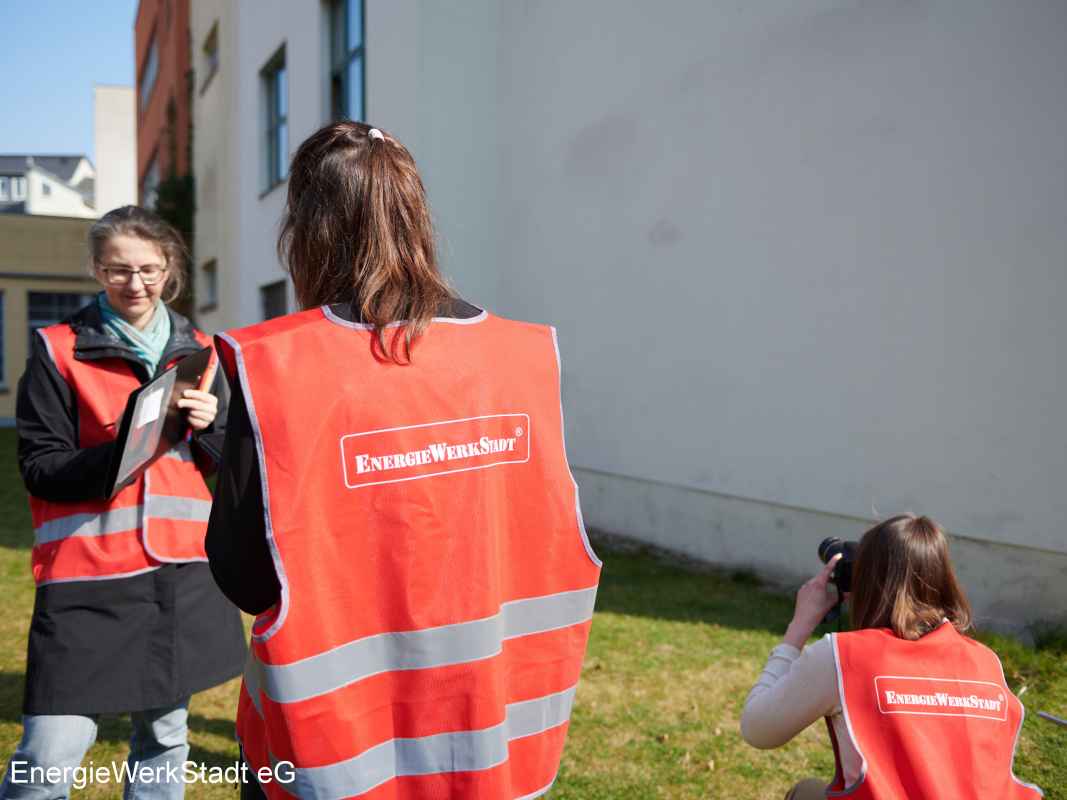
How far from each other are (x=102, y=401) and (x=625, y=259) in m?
5.53

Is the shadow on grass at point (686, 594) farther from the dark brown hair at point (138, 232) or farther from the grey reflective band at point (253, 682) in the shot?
the grey reflective band at point (253, 682)

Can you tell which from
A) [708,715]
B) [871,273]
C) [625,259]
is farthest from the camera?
[625,259]

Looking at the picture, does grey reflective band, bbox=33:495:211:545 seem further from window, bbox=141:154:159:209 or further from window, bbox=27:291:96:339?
window, bbox=141:154:159:209

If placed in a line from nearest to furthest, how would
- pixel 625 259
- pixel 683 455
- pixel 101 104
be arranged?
1. pixel 683 455
2. pixel 625 259
3. pixel 101 104

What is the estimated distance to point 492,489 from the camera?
151 centimetres

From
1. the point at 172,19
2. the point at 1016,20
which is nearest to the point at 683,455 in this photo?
the point at 1016,20

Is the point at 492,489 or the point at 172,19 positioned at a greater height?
the point at 172,19

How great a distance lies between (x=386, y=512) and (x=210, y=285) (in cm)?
1702

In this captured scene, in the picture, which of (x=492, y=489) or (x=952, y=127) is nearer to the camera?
(x=492, y=489)

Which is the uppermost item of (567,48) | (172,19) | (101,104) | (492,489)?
(101,104)

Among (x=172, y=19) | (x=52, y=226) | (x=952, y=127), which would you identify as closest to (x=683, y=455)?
(x=952, y=127)

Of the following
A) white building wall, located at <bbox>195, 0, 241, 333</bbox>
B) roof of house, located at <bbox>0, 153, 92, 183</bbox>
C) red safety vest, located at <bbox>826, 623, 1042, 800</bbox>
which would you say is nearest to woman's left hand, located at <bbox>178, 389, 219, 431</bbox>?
red safety vest, located at <bbox>826, 623, 1042, 800</bbox>

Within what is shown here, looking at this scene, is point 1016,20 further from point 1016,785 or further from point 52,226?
point 52,226

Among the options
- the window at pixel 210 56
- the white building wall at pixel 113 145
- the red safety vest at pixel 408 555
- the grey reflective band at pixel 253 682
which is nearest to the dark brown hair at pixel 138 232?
the red safety vest at pixel 408 555
